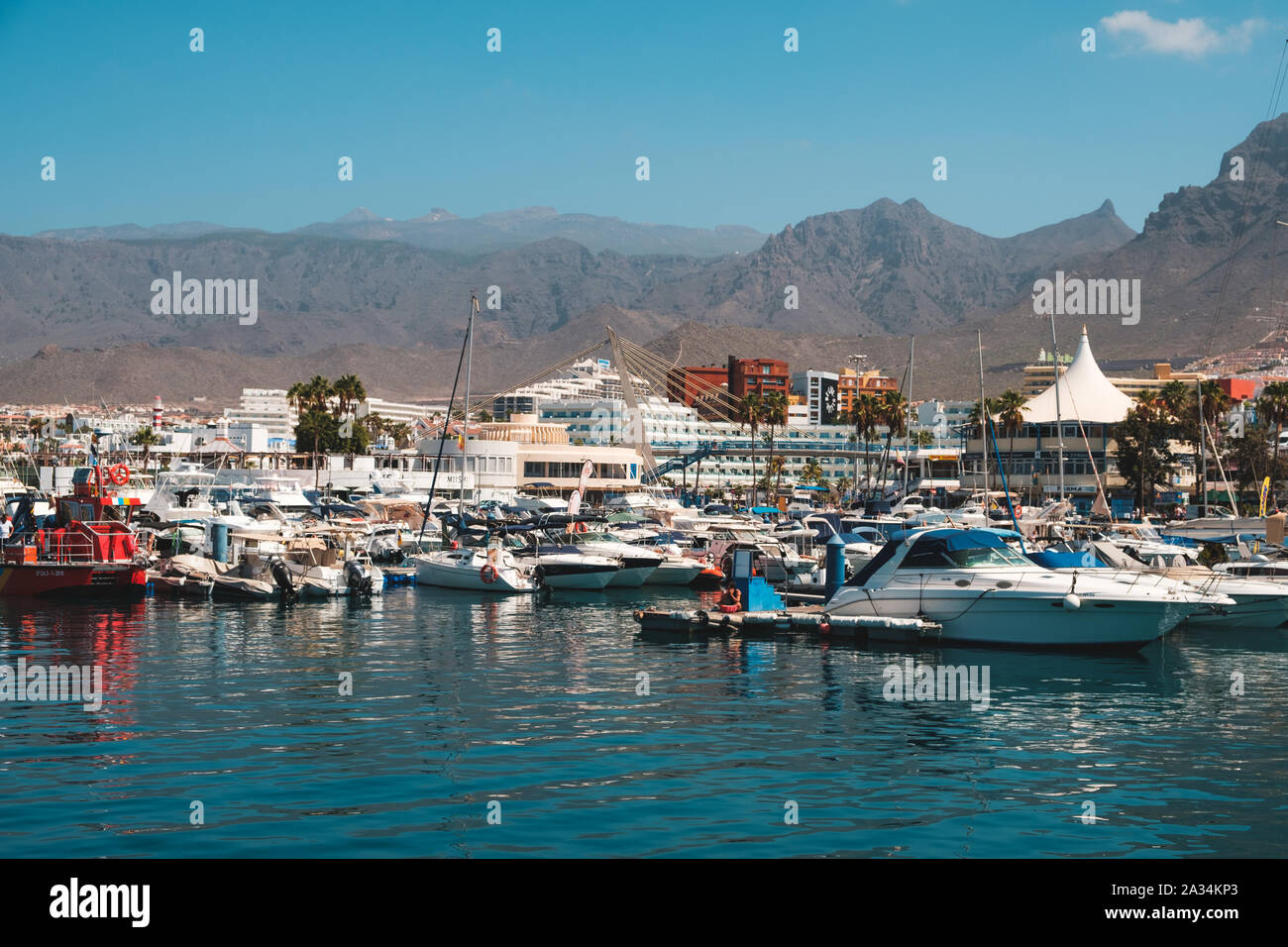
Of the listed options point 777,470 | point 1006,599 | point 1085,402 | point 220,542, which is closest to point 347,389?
point 777,470

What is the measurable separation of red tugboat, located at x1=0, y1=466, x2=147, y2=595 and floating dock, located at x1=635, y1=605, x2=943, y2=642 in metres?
23.3

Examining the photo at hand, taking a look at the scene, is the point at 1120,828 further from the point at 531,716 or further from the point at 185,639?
the point at 185,639

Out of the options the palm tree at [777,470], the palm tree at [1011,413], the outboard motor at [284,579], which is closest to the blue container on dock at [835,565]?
the outboard motor at [284,579]

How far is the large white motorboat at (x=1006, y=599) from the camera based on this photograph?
113 ft

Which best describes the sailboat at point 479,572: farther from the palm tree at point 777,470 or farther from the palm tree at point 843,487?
the palm tree at point 843,487

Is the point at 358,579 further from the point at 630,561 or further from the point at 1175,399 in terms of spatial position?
the point at 1175,399

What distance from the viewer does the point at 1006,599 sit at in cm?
3528

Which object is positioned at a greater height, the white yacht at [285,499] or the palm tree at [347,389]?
the palm tree at [347,389]

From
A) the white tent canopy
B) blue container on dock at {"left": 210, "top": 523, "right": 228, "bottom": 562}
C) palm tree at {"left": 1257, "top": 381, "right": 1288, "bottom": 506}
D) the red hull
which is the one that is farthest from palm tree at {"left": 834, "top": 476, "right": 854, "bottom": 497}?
the red hull

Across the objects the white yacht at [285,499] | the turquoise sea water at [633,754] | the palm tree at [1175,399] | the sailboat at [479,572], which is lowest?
the turquoise sea water at [633,754]

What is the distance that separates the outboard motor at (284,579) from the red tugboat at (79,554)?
17.5ft

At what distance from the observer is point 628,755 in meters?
21.4

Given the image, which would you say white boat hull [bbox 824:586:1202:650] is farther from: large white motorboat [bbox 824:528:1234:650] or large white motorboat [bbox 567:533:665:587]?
large white motorboat [bbox 567:533:665:587]
